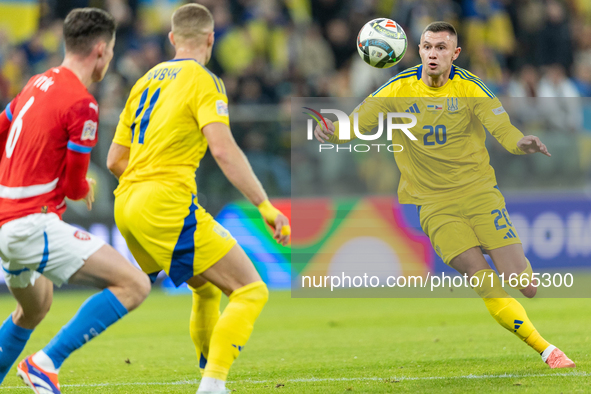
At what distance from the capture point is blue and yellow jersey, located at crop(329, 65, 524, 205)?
6.33 metres

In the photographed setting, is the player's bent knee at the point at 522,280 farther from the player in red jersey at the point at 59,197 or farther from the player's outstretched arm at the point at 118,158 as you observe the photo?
Result: the player's outstretched arm at the point at 118,158

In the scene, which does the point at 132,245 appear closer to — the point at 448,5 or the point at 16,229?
the point at 16,229

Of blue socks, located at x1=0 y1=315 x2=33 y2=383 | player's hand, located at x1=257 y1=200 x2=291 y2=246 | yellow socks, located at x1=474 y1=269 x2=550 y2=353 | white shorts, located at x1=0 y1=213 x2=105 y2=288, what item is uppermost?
player's hand, located at x1=257 y1=200 x2=291 y2=246

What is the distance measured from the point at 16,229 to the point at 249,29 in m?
10.3

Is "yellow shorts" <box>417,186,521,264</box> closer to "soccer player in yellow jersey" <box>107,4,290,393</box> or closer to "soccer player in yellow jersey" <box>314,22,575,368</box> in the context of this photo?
"soccer player in yellow jersey" <box>314,22,575,368</box>

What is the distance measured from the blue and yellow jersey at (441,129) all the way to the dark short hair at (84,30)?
2412 millimetres

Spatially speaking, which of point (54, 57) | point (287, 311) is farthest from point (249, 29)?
point (287, 311)

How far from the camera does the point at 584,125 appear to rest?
12.1m

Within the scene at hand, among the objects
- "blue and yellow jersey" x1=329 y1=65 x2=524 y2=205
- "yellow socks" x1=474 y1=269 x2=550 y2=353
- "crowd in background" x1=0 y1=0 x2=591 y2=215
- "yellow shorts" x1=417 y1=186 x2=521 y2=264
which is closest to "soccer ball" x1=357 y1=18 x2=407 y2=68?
"blue and yellow jersey" x1=329 y1=65 x2=524 y2=205

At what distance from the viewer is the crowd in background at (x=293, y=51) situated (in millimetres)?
12352

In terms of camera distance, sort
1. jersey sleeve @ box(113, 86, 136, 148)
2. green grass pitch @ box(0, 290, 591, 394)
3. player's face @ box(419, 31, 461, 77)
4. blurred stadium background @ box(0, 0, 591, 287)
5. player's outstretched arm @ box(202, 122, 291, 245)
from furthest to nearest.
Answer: blurred stadium background @ box(0, 0, 591, 287) < player's face @ box(419, 31, 461, 77) < green grass pitch @ box(0, 290, 591, 394) < jersey sleeve @ box(113, 86, 136, 148) < player's outstretched arm @ box(202, 122, 291, 245)

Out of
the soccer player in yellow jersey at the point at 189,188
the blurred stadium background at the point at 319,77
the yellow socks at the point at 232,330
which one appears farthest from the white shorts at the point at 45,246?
the blurred stadium background at the point at 319,77

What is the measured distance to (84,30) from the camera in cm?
460

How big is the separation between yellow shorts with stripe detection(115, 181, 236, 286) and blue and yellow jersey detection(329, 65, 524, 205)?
6.85 feet
